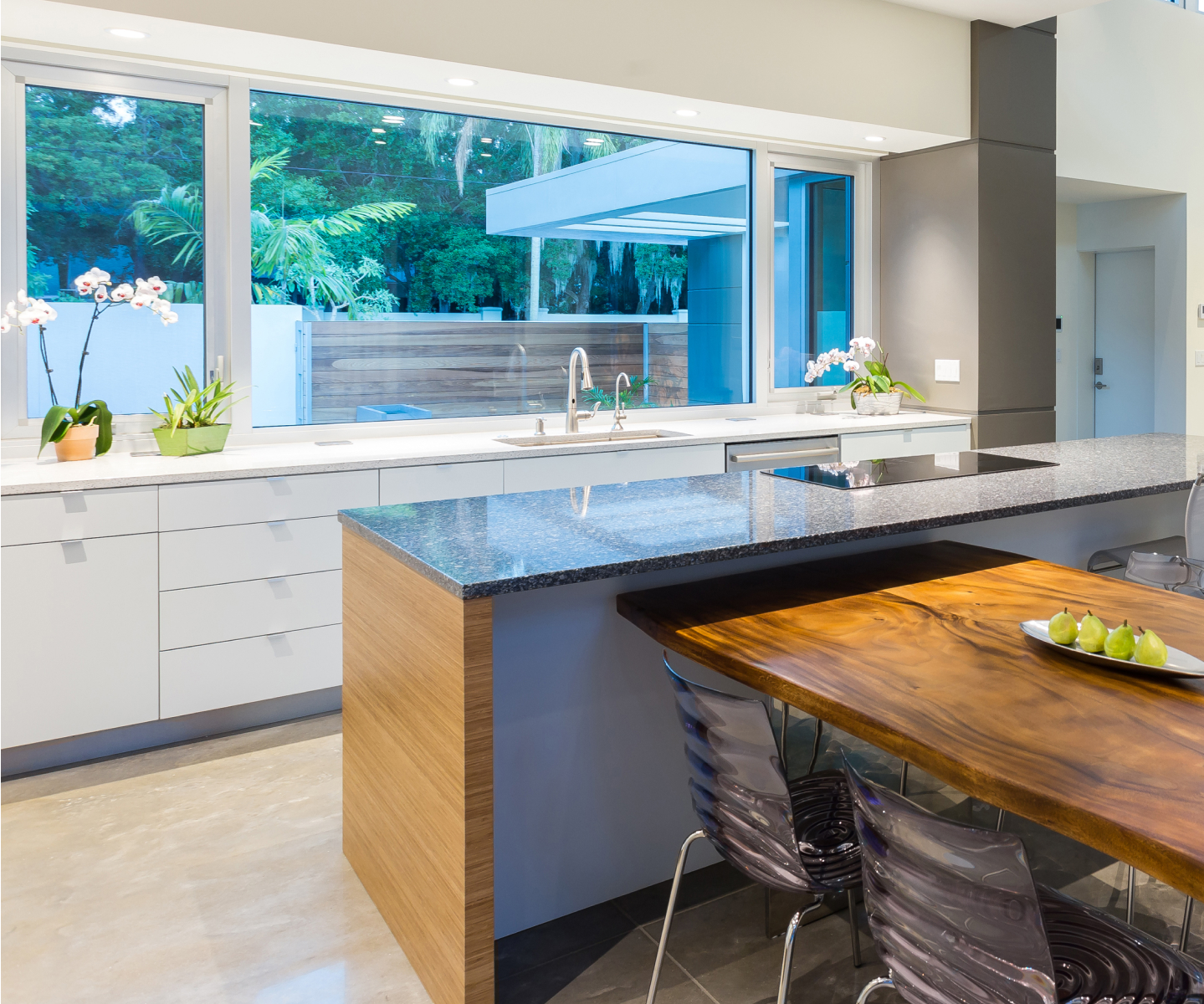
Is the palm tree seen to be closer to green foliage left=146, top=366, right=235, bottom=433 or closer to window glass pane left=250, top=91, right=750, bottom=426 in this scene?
window glass pane left=250, top=91, right=750, bottom=426

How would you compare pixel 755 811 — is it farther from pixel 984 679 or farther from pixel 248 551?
pixel 248 551

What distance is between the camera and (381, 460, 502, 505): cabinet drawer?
334 cm

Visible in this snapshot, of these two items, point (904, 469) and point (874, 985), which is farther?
point (904, 469)

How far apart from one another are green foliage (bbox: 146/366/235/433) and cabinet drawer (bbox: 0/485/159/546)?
1.51 feet

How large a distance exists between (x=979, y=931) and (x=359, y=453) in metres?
2.76

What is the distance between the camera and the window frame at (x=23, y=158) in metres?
3.20

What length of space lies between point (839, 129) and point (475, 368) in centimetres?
206

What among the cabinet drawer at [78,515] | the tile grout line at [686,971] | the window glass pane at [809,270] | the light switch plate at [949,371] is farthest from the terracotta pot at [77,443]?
the light switch plate at [949,371]

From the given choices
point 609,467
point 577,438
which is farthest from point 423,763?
point 577,438

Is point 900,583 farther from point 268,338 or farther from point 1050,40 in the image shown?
point 1050,40

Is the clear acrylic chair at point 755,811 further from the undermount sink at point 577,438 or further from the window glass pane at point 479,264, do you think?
the window glass pane at point 479,264

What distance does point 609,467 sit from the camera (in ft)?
12.5

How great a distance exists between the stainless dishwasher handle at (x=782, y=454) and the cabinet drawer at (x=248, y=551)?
1.76 meters

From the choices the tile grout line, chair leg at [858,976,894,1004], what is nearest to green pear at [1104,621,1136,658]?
chair leg at [858,976,894,1004]
